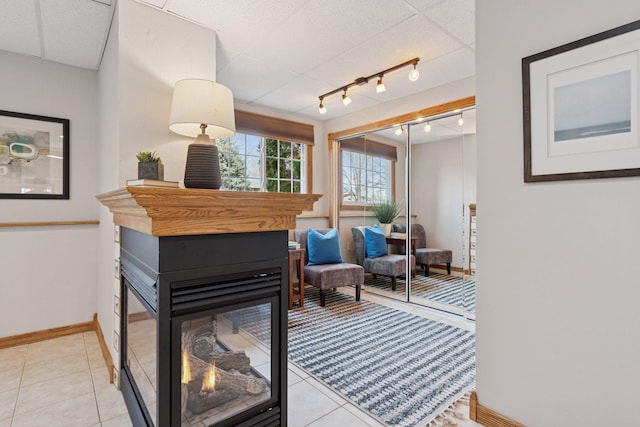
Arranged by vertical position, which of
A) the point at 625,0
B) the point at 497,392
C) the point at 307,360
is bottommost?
the point at 307,360

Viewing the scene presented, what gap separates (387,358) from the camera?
92.7 inches

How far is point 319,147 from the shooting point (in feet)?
15.4

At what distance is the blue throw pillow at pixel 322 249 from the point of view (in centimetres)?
384

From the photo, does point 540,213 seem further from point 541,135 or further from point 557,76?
point 557,76

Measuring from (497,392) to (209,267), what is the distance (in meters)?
1.56

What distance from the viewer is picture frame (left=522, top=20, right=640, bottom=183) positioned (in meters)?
1.22

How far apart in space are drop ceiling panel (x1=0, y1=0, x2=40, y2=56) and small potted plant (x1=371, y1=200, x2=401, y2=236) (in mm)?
3690

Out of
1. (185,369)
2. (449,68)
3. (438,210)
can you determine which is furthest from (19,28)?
(438,210)

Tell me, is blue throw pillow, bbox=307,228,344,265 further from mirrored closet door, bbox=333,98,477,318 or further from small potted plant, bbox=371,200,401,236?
small potted plant, bbox=371,200,401,236

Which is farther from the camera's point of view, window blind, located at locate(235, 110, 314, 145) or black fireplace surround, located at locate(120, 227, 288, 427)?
window blind, located at locate(235, 110, 314, 145)

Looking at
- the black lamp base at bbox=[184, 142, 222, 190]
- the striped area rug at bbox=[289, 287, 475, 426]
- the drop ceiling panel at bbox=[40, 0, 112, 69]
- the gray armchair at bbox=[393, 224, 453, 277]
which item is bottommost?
the striped area rug at bbox=[289, 287, 475, 426]

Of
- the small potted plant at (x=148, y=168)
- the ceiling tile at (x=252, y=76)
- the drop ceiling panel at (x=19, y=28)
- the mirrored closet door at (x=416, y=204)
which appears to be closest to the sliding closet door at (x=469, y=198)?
the mirrored closet door at (x=416, y=204)

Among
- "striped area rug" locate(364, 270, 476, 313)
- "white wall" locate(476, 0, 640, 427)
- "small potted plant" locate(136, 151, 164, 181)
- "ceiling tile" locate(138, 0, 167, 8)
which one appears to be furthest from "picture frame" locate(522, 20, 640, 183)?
"striped area rug" locate(364, 270, 476, 313)

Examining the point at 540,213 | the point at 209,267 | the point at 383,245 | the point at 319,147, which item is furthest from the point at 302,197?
the point at 319,147
